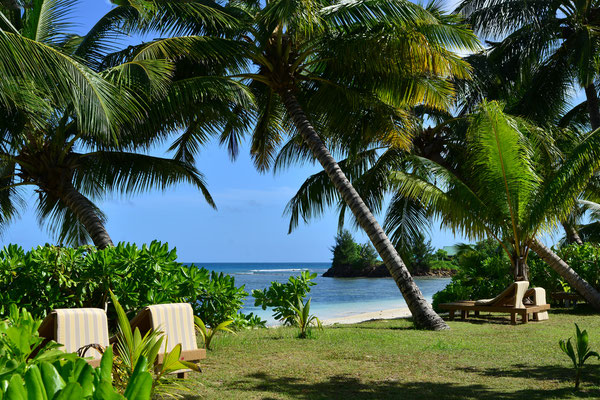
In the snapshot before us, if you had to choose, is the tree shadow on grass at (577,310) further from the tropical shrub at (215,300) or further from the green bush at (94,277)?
the green bush at (94,277)

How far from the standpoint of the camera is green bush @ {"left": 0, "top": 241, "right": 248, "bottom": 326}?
23.5 feet

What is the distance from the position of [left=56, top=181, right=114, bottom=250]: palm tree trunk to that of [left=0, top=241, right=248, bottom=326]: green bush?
2.56 metres

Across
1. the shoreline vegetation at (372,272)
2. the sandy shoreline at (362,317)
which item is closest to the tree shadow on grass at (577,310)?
the sandy shoreline at (362,317)

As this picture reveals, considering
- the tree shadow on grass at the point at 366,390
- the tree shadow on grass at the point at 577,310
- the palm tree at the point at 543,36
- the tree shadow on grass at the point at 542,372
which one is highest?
the palm tree at the point at 543,36

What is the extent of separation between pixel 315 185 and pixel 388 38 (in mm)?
5482

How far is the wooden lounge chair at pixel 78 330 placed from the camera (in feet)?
16.2

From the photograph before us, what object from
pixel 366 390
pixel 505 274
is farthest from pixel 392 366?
pixel 505 274

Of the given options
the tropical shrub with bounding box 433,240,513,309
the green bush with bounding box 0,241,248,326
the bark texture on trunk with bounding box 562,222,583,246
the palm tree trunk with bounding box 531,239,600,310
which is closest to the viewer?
the green bush with bounding box 0,241,248,326

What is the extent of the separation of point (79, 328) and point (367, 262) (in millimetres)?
58313

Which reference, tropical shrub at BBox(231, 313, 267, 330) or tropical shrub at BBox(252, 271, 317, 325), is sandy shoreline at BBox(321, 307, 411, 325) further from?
tropical shrub at BBox(252, 271, 317, 325)

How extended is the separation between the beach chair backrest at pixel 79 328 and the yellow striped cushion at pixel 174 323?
0.52m

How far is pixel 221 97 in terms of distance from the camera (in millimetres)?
11023

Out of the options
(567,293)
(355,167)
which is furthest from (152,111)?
(567,293)

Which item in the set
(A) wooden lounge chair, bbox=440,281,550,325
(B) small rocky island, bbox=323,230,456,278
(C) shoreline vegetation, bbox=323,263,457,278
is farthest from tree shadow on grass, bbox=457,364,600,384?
(C) shoreline vegetation, bbox=323,263,457,278
